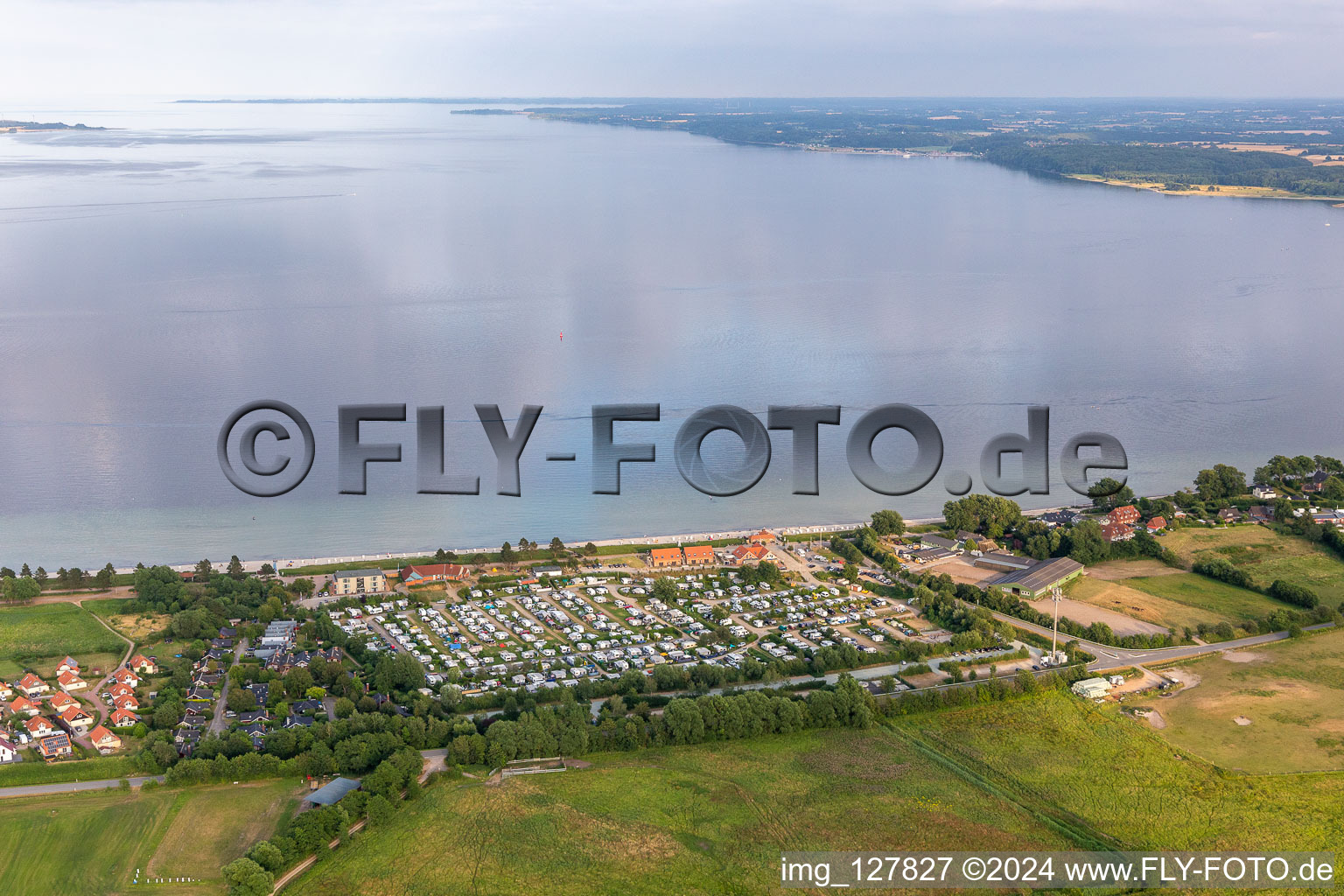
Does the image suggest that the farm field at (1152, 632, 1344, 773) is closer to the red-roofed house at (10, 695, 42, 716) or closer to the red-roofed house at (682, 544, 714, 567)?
the red-roofed house at (682, 544, 714, 567)

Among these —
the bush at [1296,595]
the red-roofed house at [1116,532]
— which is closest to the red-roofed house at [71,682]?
the red-roofed house at [1116,532]

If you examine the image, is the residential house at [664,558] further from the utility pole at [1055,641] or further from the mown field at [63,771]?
the mown field at [63,771]

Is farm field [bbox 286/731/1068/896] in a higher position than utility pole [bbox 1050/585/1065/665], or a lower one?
lower

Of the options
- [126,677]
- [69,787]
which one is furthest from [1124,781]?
[126,677]

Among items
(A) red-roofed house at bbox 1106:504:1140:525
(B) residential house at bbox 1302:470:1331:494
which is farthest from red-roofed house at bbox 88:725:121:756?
A: (B) residential house at bbox 1302:470:1331:494

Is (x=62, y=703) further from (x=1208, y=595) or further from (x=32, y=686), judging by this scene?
(x=1208, y=595)

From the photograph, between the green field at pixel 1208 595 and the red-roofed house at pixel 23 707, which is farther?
the green field at pixel 1208 595
